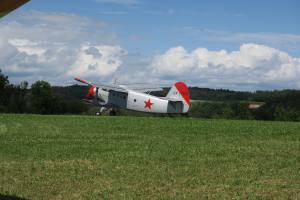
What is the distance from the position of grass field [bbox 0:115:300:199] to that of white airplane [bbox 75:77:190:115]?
81.5ft

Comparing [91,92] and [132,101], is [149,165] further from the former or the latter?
[91,92]

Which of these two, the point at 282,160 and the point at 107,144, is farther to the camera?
the point at 107,144

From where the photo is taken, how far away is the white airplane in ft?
A: 129

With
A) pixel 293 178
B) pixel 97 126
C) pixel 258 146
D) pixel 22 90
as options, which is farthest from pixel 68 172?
pixel 22 90

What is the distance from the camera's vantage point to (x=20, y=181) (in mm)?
7703

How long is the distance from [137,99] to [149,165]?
3097cm

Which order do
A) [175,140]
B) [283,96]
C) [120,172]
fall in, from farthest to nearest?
[283,96] < [175,140] < [120,172]

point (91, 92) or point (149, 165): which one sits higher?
point (91, 92)

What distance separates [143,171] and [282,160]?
2537 mm

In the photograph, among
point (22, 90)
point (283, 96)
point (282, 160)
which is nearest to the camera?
point (282, 160)

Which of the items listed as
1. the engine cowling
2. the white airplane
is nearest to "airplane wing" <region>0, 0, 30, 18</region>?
the white airplane

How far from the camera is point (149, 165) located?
352 inches

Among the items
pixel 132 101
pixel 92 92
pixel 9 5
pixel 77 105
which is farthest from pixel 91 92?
pixel 9 5

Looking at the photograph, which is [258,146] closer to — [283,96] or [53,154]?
[53,154]
